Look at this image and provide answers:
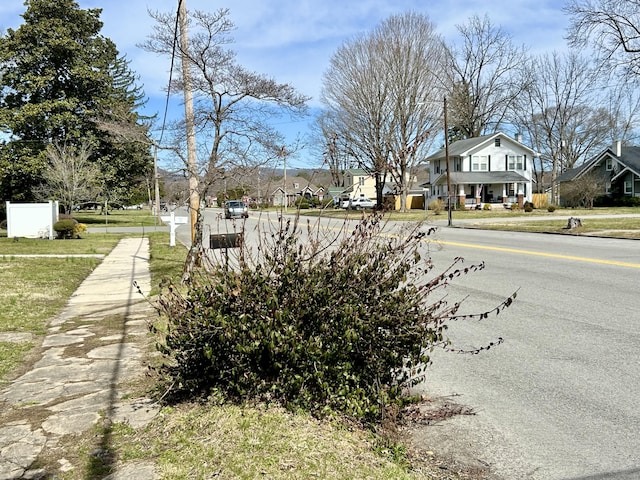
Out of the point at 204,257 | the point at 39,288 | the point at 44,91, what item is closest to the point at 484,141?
the point at 44,91

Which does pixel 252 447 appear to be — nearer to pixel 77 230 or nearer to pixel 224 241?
pixel 224 241

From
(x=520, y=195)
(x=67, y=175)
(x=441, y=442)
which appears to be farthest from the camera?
(x=520, y=195)

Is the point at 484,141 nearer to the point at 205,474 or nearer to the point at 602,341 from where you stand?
the point at 602,341

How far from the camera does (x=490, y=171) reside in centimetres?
5950

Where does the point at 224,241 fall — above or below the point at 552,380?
above

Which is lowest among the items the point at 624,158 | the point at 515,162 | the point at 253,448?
the point at 253,448

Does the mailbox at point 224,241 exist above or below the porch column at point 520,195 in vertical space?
below

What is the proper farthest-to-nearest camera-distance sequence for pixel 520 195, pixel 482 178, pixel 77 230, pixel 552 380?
pixel 520 195 < pixel 482 178 < pixel 77 230 < pixel 552 380

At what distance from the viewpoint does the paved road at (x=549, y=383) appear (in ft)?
11.7

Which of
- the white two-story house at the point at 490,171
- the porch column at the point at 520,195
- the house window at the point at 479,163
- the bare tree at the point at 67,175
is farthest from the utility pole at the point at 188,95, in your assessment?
the house window at the point at 479,163

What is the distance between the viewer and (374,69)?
1737 inches

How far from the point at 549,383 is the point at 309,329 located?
7.53 ft

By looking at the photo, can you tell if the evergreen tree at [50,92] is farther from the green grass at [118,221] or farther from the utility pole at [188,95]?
the utility pole at [188,95]

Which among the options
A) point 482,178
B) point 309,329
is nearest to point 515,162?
point 482,178
